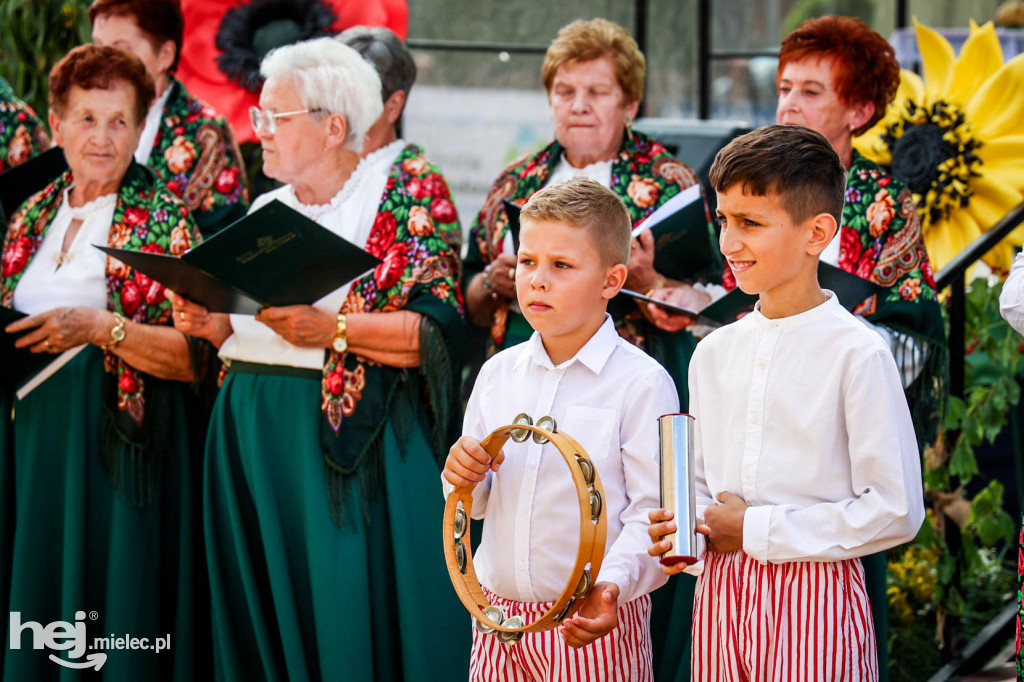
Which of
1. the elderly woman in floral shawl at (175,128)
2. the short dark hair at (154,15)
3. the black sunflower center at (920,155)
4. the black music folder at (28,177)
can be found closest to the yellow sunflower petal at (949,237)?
Answer: the black sunflower center at (920,155)

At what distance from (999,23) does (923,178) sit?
2.50 metres

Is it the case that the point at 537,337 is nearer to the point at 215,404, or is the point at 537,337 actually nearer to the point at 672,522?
the point at 672,522

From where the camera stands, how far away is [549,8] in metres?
5.79

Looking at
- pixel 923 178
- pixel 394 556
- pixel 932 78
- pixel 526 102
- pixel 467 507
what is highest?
pixel 526 102

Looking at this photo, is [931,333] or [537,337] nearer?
[537,337]

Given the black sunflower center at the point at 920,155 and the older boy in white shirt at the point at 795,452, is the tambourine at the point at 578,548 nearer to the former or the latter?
the older boy in white shirt at the point at 795,452

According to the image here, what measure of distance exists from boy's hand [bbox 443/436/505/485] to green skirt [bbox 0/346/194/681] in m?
1.37

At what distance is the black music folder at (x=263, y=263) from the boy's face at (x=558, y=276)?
0.59 metres

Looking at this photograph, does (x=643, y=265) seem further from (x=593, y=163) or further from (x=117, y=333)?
(x=117, y=333)

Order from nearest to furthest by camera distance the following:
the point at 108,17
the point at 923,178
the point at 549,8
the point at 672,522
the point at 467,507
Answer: the point at 672,522, the point at 467,507, the point at 923,178, the point at 108,17, the point at 549,8

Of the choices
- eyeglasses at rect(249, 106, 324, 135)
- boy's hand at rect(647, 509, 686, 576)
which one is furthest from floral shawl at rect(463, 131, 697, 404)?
boy's hand at rect(647, 509, 686, 576)

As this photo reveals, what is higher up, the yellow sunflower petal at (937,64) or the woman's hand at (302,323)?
the yellow sunflower petal at (937,64)

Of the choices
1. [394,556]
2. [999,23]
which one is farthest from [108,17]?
[999,23]

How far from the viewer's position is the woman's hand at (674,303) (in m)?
2.83
